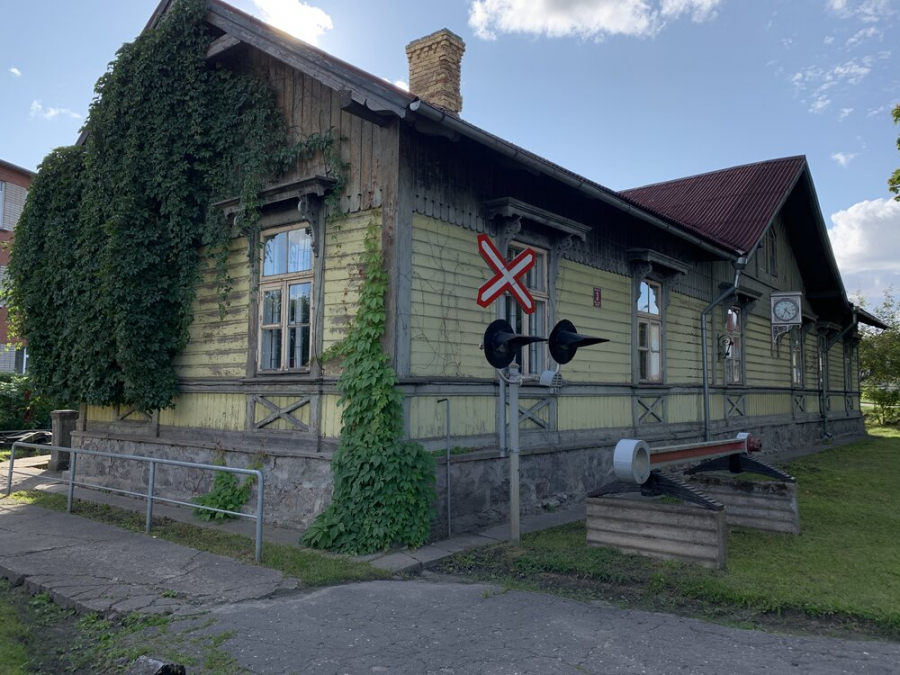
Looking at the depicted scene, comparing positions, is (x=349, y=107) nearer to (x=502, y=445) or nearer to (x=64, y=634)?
(x=502, y=445)

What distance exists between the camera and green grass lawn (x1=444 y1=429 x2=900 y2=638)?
17.6ft

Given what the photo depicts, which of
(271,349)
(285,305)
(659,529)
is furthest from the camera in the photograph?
(271,349)

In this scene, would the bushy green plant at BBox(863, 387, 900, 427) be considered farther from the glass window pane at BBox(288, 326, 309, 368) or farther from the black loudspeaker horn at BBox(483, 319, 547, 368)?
the glass window pane at BBox(288, 326, 309, 368)

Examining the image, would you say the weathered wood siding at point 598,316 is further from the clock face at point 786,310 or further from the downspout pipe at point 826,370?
the downspout pipe at point 826,370

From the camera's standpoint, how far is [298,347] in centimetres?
874

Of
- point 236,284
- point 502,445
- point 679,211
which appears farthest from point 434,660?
point 679,211

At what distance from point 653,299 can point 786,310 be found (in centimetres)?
689

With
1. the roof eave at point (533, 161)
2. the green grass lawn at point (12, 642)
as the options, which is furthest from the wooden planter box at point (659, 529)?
the green grass lawn at point (12, 642)

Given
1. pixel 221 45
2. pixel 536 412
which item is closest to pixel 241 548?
pixel 536 412

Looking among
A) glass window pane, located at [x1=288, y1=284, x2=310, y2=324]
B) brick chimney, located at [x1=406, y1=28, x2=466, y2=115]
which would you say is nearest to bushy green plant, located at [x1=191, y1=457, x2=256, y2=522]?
glass window pane, located at [x1=288, y1=284, x2=310, y2=324]

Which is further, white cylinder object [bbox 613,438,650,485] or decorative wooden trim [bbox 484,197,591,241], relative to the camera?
decorative wooden trim [bbox 484,197,591,241]

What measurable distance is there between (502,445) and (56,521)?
567 cm

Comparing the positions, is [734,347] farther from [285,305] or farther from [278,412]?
[278,412]

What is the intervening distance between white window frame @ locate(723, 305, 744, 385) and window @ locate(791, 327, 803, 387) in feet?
15.6
